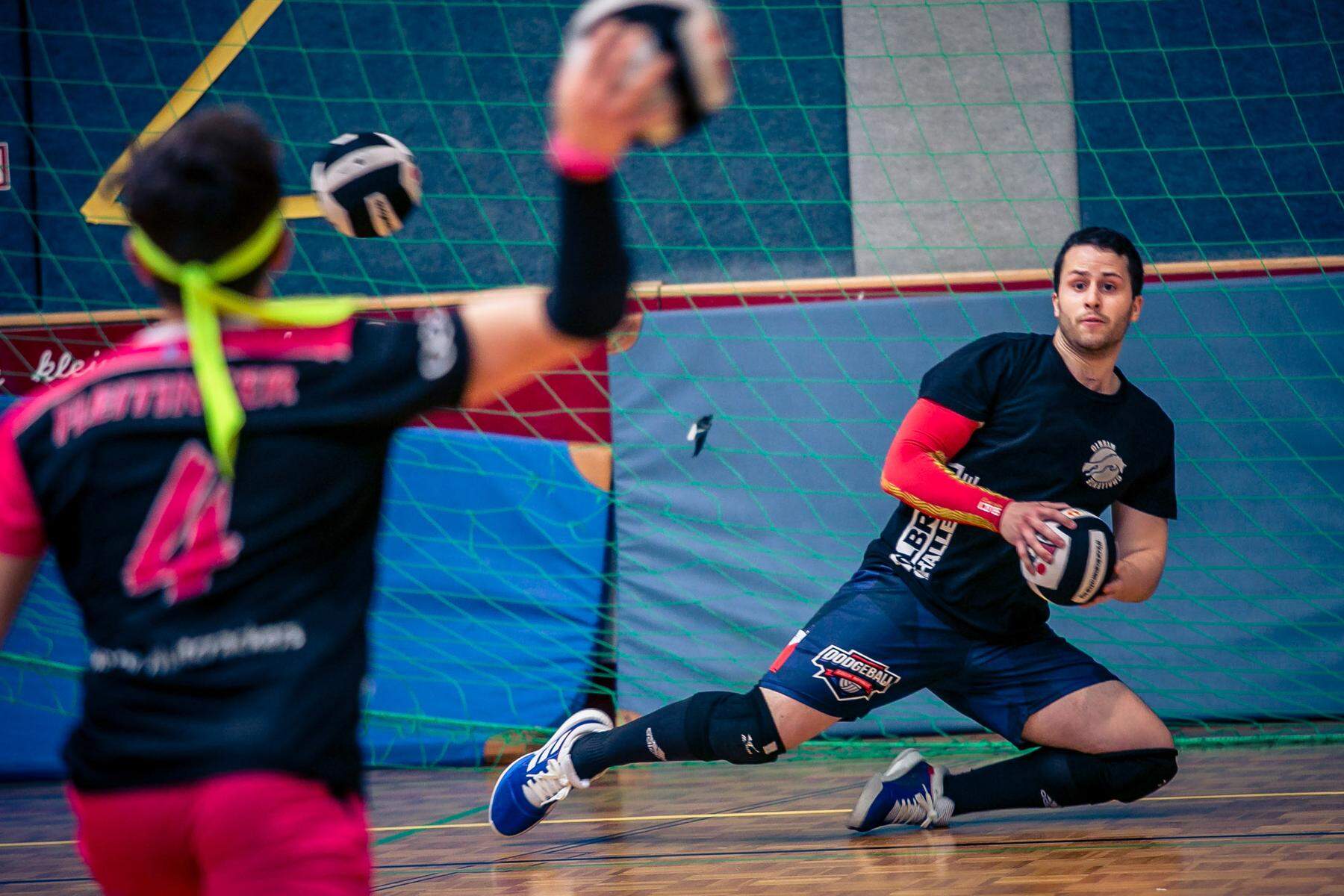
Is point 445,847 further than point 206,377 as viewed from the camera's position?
Yes

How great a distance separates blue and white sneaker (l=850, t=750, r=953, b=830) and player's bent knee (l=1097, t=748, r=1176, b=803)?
0.42 metres

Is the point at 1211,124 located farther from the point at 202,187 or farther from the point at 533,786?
the point at 202,187

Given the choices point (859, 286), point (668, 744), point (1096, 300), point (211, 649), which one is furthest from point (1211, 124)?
point (211, 649)

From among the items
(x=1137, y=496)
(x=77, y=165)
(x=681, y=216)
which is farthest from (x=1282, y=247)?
(x=77, y=165)

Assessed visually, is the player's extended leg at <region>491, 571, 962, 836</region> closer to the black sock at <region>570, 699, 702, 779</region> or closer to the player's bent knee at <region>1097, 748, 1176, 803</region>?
the black sock at <region>570, 699, 702, 779</region>

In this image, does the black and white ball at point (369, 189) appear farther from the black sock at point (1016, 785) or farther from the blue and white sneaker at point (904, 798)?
the black sock at point (1016, 785)

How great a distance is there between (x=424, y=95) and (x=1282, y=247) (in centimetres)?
404

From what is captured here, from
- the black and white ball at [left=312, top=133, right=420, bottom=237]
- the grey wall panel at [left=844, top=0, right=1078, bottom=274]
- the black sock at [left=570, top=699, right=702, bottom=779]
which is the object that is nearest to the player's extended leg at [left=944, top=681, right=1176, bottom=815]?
the black sock at [left=570, top=699, right=702, bottom=779]

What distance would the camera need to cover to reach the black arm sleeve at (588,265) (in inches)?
48.8

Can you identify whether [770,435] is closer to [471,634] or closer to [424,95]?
[471,634]

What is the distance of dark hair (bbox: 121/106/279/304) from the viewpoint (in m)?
1.25

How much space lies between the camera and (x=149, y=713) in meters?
1.25

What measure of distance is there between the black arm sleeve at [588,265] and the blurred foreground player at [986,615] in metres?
2.13

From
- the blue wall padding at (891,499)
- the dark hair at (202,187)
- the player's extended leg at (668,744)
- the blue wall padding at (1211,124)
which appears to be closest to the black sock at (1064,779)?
the player's extended leg at (668,744)
